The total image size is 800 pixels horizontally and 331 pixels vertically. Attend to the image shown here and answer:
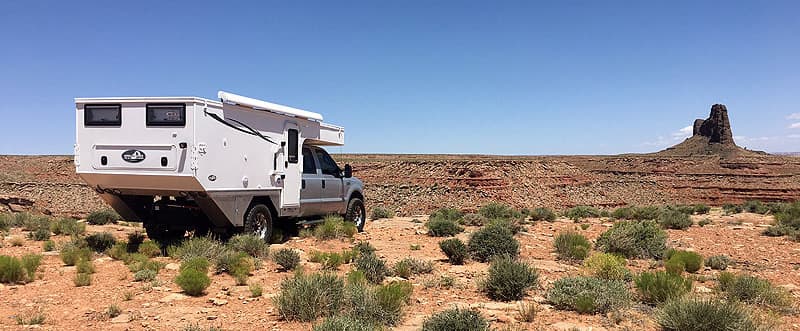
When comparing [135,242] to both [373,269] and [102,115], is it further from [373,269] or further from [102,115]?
[373,269]

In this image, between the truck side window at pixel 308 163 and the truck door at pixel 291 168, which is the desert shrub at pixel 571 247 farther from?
the truck side window at pixel 308 163

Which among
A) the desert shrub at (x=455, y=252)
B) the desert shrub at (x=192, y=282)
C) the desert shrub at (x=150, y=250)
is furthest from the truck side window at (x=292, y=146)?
the desert shrub at (x=192, y=282)

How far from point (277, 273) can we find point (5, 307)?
144 inches

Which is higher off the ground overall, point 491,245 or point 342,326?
point 342,326

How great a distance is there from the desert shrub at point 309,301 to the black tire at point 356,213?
28.1 ft

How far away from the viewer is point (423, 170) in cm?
4544

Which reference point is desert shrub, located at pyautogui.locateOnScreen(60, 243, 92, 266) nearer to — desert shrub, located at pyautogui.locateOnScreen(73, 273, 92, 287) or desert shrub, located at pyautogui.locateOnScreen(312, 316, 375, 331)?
desert shrub, located at pyautogui.locateOnScreen(73, 273, 92, 287)

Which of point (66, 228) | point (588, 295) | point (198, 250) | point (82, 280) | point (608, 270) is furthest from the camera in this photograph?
point (66, 228)

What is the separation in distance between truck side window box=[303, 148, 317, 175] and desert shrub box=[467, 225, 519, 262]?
15.1 feet

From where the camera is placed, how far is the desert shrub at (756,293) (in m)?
7.07

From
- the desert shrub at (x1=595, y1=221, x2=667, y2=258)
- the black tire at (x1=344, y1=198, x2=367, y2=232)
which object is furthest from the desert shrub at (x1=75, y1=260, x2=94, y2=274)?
the desert shrub at (x1=595, y1=221, x2=667, y2=258)

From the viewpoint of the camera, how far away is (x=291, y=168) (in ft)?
40.5

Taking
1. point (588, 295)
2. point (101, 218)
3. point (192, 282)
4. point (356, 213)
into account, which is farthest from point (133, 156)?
point (101, 218)

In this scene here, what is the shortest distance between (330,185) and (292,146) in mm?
2092
